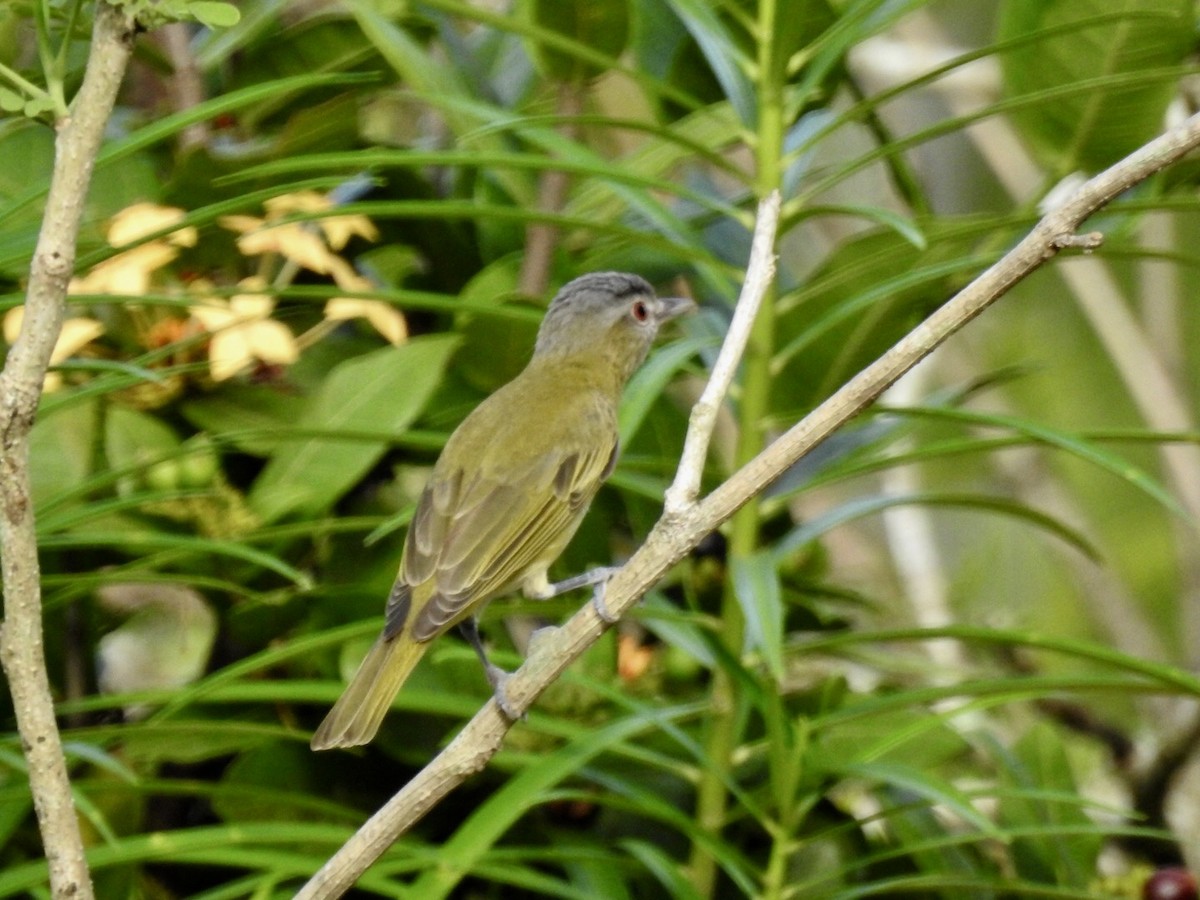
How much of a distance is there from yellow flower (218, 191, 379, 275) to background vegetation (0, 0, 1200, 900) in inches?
0.4

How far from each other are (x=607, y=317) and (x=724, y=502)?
3.35 feet

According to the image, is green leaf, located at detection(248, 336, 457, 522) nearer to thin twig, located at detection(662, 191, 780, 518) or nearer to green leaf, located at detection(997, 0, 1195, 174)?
thin twig, located at detection(662, 191, 780, 518)

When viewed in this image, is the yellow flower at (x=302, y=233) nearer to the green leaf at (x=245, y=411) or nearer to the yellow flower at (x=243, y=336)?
the yellow flower at (x=243, y=336)

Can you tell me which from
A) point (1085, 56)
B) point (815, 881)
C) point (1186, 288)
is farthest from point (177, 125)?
point (1186, 288)

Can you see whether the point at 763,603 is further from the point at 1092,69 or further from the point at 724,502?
the point at 1092,69

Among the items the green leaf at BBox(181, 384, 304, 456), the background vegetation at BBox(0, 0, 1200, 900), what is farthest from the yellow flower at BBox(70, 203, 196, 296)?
the green leaf at BBox(181, 384, 304, 456)

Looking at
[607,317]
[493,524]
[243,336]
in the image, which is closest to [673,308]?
[607,317]

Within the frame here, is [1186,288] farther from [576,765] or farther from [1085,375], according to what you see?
[576,765]

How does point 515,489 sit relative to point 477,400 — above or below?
below

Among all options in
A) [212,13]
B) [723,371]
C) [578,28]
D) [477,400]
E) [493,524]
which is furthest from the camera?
[477,400]

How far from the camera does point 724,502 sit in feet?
4.17

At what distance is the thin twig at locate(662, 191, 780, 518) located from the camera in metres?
1.37

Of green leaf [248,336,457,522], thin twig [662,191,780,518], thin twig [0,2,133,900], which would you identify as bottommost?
thin twig [0,2,133,900]

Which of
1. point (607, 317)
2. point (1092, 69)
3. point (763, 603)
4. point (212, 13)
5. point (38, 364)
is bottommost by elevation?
point (38, 364)
